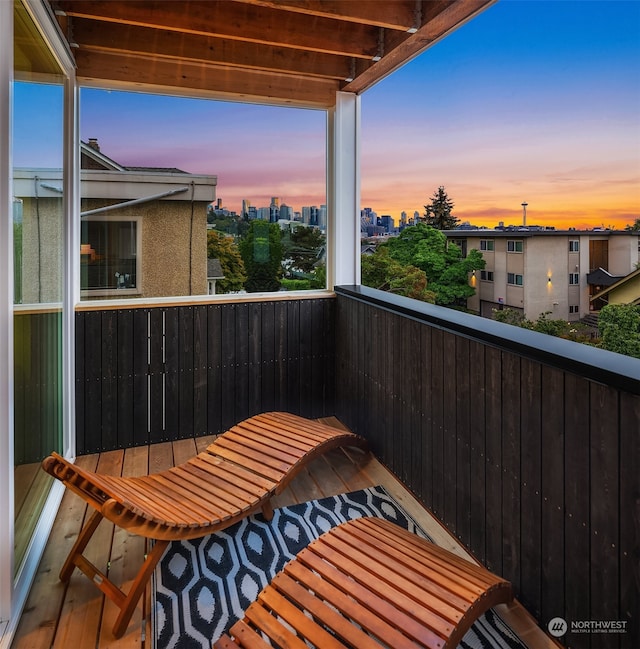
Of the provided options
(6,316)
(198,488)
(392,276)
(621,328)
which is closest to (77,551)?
(198,488)

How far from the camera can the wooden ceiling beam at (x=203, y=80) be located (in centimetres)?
313

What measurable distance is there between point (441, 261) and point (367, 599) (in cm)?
169

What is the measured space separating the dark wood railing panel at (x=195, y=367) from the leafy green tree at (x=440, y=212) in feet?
4.28

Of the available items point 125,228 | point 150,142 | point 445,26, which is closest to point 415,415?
point 445,26

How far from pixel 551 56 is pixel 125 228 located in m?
2.65

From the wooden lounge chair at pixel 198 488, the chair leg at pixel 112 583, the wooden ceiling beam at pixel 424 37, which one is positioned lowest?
the chair leg at pixel 112 583

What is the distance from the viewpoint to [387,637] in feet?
4.90

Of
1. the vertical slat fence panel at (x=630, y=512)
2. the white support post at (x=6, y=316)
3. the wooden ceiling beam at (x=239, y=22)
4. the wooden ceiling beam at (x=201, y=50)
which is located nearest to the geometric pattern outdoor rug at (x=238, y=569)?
the vertical slat fence panel at (x=630, y=512)

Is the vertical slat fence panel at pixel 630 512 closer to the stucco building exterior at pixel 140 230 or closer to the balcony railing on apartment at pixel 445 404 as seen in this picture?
the balcony railing on apartment at pixel 445 404

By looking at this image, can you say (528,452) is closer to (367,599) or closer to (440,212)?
(367,599)

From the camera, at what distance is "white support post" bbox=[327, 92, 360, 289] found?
3711 mm

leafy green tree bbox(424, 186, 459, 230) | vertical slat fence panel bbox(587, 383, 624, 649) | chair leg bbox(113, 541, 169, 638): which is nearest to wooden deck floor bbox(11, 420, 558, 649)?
chair leg bbox(113, 541, 169, 638)

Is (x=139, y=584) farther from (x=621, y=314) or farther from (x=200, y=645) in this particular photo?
(x=621, y=314)

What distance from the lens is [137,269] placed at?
3.38 m
